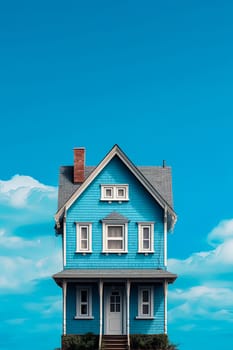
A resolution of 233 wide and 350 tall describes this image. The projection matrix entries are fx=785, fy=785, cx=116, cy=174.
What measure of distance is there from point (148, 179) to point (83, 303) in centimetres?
837

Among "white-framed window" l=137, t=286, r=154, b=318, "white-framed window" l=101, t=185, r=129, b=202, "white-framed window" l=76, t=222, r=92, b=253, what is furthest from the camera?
"white-framed window" l=101, t=185, r=129, b=202

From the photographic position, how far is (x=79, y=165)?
A: 4541 centimetres

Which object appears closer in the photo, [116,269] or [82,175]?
[116,269]

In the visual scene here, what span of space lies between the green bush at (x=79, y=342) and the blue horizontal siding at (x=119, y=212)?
3876 millimetres

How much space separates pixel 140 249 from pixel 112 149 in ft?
18.8

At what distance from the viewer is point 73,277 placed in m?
41.2

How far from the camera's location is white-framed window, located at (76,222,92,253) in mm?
43156

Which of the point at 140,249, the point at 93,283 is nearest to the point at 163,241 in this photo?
the point at 140,249

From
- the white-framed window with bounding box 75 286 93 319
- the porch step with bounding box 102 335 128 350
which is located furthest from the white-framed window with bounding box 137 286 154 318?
the white-framed window with bounding box 75 286 93 319

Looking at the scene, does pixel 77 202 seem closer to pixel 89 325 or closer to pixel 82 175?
pixel 82 175

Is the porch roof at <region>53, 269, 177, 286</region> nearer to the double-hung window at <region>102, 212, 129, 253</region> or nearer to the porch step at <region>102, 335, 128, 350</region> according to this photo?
the double-hung window at <region>102, 212, 129, 253</region>

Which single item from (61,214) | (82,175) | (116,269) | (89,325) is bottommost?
(89,325)

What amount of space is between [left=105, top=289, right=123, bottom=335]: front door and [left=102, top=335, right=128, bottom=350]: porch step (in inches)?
29.5

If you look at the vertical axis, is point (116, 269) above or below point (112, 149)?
below
